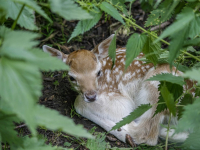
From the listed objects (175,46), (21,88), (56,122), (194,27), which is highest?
(194,27)

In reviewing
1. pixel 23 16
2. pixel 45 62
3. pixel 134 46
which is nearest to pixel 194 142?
pixel 134 46

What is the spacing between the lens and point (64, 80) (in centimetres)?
443

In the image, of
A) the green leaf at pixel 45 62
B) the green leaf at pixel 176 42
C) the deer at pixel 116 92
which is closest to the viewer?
the green leaf at pixel 45 62

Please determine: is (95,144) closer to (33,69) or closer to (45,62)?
(45,62)

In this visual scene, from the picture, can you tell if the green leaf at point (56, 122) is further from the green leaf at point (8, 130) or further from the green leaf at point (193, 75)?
the green leaf at point (193, 75)

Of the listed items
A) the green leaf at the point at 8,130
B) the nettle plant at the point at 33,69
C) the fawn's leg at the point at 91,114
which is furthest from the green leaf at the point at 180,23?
the fawn's leg at the point at 91,114

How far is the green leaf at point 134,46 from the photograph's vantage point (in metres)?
2.11

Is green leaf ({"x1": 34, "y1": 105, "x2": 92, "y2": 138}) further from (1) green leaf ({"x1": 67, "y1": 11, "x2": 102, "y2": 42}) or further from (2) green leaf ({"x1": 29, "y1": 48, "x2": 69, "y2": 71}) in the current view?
(1) green leaf ({"x1": 67, "y1": 11, "x2": 102, "y2": 42})

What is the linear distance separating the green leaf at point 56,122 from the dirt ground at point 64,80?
6.09ft

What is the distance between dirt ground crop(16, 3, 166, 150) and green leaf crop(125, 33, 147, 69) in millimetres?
Result: 1547

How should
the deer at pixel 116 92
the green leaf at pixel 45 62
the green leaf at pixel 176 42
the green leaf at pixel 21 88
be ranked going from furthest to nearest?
the deer at pixel 116 92 < the green leaf at pixel 176 42 < the green leaf at pixel 45 62 < the green leaf at pixel 21 88

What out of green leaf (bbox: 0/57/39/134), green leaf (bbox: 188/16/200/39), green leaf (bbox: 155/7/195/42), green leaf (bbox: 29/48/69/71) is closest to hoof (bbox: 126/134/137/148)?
green leaf (bbox: 188/16/200/39)

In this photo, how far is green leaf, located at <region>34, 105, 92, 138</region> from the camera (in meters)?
1.39

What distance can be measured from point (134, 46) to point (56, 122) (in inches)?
39.5
